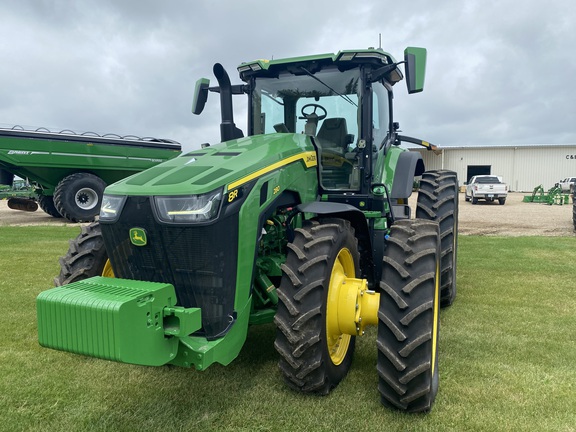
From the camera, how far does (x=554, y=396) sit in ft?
10.3

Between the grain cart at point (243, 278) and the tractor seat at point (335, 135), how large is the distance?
438 mm

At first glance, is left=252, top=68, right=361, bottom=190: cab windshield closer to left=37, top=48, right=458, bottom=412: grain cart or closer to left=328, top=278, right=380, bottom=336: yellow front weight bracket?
left=37, top=48, right=458, bottom=412: grain cart

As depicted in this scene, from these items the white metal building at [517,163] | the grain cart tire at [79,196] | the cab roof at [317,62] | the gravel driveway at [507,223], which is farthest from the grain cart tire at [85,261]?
the white metal building at [517,163]

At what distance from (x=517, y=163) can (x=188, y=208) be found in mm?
43567

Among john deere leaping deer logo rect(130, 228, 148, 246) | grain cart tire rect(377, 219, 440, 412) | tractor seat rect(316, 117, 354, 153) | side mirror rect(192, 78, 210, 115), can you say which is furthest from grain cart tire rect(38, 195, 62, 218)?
grain cart tire rect(377, 219, 440, 412)

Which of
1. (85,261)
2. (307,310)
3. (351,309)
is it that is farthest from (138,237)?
(351,309)

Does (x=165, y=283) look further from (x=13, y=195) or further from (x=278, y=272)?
(x=13, y=195)

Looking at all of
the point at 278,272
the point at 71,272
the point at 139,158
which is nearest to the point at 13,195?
the point at 139,158

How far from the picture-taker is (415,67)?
13.1 feet

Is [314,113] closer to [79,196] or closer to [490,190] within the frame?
[79,196]

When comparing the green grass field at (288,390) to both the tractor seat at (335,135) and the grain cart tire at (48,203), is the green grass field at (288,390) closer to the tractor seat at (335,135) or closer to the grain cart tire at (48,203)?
the tractor seat at (335,135)

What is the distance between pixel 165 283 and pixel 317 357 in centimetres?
108

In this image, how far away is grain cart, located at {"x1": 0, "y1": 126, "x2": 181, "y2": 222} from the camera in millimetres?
13172

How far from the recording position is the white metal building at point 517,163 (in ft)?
131
